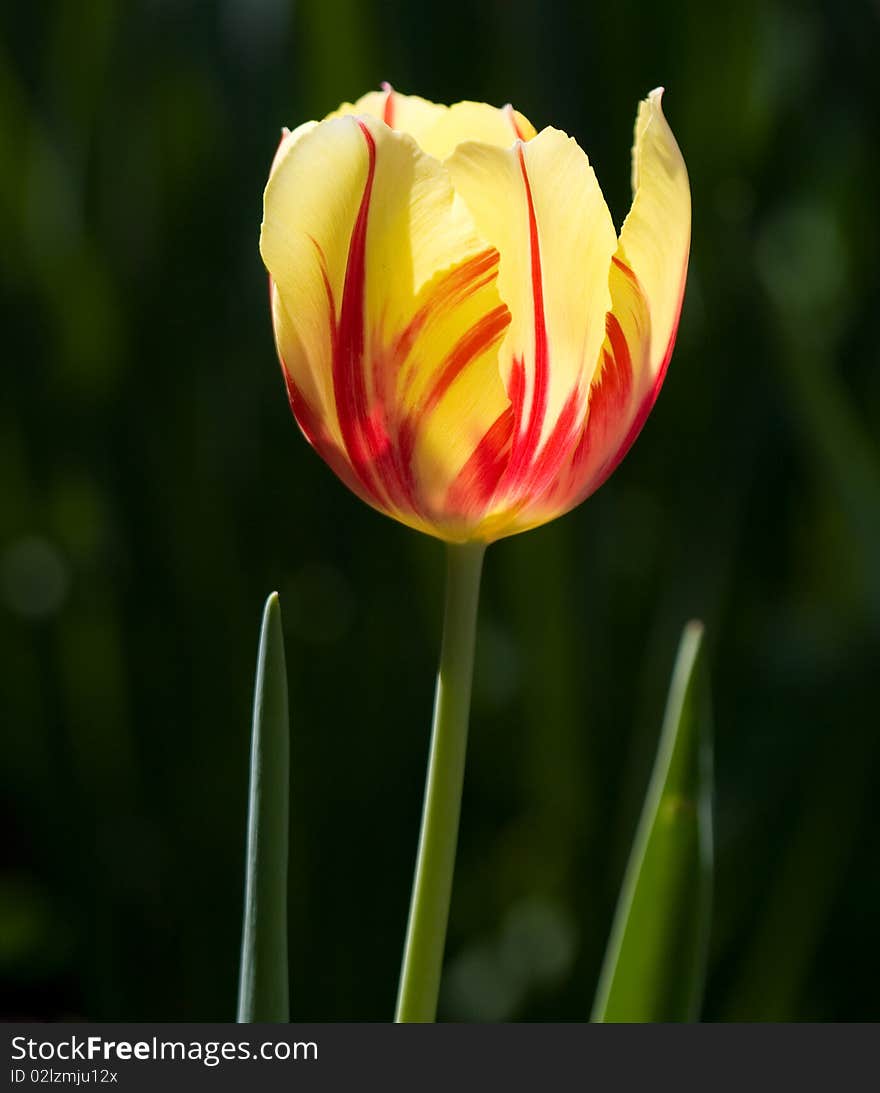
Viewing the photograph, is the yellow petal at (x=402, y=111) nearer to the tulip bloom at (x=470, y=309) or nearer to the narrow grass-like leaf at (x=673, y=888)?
the tulip bloom at (x=470, y=309)

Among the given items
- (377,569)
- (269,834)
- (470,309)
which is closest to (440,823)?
(269,834)

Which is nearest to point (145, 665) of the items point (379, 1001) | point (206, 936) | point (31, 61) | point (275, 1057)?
point (206, 936)

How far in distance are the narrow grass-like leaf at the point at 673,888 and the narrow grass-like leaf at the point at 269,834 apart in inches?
4.7

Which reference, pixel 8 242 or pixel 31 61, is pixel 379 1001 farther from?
pixel 31 61

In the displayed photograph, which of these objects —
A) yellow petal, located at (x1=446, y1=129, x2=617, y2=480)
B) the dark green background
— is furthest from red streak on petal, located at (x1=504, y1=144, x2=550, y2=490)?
the dark green background

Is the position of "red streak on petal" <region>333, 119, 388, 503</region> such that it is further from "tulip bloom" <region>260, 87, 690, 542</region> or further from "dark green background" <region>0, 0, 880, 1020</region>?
"dark green background" <region>0, 0, 880, 1020</region>

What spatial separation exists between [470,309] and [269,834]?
0.16 m

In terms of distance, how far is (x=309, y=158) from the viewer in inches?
15.0

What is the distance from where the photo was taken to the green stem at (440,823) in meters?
0.38

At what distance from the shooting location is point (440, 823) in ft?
1.26

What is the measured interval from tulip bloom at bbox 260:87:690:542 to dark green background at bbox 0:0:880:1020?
0.63m

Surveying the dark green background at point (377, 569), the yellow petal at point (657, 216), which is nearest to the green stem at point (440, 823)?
the yellow petal at point (657, 216)

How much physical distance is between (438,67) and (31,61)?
0.36 m

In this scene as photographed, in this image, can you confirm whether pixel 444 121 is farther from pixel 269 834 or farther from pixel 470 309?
pixel 269 834
